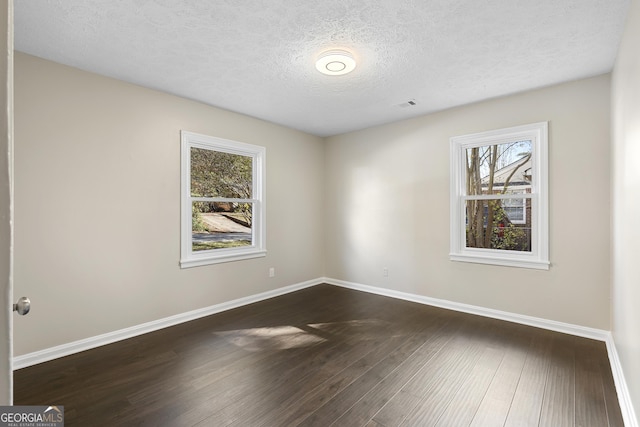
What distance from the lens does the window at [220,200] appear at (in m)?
3.58

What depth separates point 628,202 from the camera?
6.38 feet

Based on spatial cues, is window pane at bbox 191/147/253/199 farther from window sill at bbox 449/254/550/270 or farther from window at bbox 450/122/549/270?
window sill at bbox 449/254/550/270

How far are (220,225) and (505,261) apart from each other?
3.51 meters

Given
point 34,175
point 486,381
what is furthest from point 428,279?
point 34,175

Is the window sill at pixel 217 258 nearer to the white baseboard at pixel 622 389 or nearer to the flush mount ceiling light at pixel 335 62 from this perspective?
the flush mount ceiling light at pixel 335 62

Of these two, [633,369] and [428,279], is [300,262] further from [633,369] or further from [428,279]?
[633,369]

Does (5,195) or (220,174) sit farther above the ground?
(220,174)

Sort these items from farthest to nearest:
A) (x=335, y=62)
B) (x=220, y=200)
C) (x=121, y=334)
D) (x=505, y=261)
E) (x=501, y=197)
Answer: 1. (x=220, y=200)
2. (x=501, y=197)
3. (x=505, y=261)
4. (x=121, y=334)
5. (x=335, y=62)

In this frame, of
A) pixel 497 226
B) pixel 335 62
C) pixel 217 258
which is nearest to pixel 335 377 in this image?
pixel 217 258

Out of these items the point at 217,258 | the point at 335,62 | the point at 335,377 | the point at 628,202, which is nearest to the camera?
the point at 628,202

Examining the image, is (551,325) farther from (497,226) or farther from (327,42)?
(327,42)

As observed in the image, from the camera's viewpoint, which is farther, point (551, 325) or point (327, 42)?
point (551, 325)

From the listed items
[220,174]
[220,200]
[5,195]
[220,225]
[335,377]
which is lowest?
[335,377]

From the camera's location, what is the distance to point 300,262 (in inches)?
195
